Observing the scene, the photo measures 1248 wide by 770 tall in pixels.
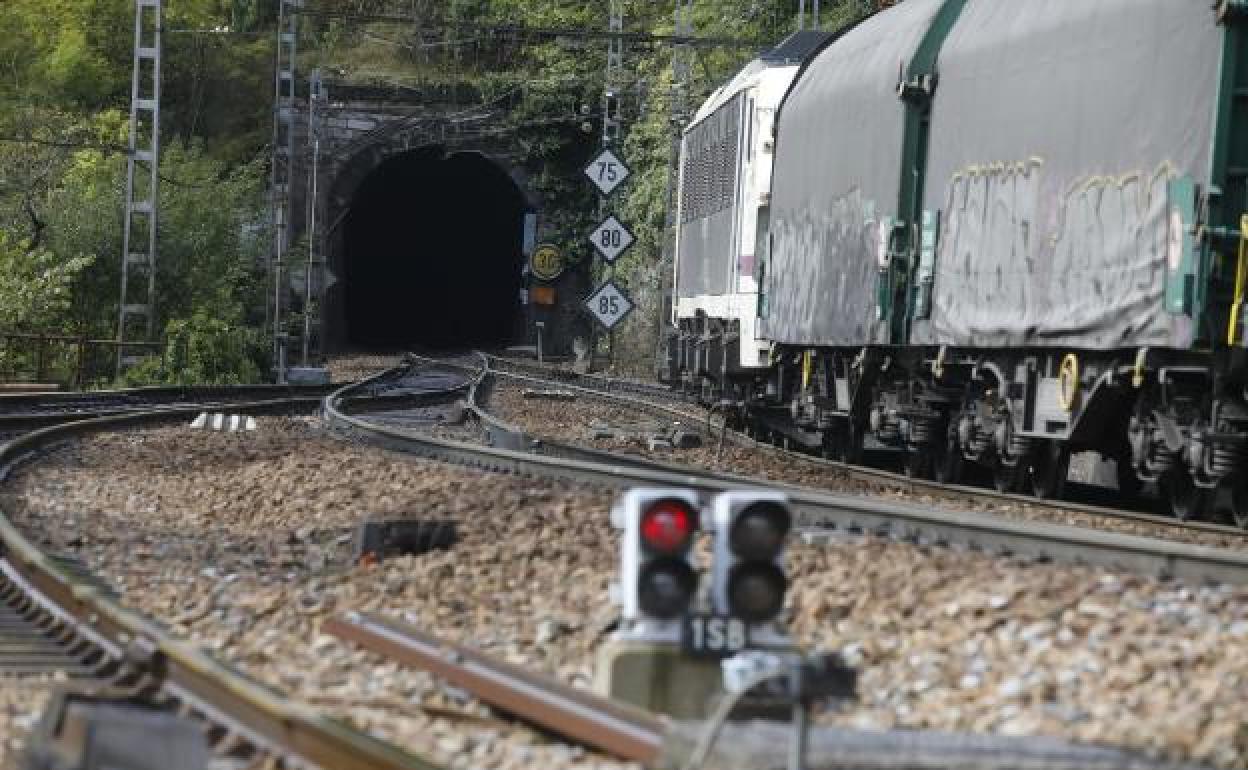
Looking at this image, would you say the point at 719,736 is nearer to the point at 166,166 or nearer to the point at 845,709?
the point at 845,709

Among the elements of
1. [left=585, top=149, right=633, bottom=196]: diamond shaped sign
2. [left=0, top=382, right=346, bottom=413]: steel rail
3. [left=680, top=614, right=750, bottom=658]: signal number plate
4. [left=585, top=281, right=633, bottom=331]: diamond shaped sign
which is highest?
→ [left=585, top=149, right=633, bottom=196]: diamond shaped sign

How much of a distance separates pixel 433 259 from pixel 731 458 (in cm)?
5229

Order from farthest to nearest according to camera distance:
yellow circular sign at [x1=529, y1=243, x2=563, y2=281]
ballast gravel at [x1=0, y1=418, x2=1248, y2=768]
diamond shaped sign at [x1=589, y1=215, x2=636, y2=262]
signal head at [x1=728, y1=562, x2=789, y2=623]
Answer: yellow circular sign at [x1=529, y1=243, x2=563, y2=281], diamond shaped sign at [x1=589, y1=215, x2=636, y2=262], signal head at [x1=728, y1=562, x2=789, y2=623], ballast gravel at [x1=0, y1=418, x2=1248, y2=768]

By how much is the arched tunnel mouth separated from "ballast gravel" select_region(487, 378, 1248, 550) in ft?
99.1

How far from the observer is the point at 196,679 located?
6.70 metres

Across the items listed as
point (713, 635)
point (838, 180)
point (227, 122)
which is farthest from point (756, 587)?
point (227, 122)

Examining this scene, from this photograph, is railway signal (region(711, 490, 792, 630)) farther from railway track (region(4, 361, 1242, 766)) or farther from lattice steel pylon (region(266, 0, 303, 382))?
lattice steel pylon (region(266, 0, 303, 382))

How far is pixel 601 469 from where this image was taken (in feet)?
45.4

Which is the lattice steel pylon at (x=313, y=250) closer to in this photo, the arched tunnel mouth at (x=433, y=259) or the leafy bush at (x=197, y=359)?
the leafy bush at (x=197, y=359)

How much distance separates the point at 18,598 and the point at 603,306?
27.8m

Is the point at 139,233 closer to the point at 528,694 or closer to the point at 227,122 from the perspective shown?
the point at 227,122

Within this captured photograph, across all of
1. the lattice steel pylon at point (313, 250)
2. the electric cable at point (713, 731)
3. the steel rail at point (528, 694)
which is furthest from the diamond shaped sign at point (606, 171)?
the electric cable at point (713, 731)

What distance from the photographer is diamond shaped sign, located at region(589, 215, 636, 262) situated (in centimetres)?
3759

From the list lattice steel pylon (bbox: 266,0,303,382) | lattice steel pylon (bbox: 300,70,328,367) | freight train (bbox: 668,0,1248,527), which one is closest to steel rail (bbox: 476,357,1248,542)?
freight train (bbox: 668,0,1248,527)
